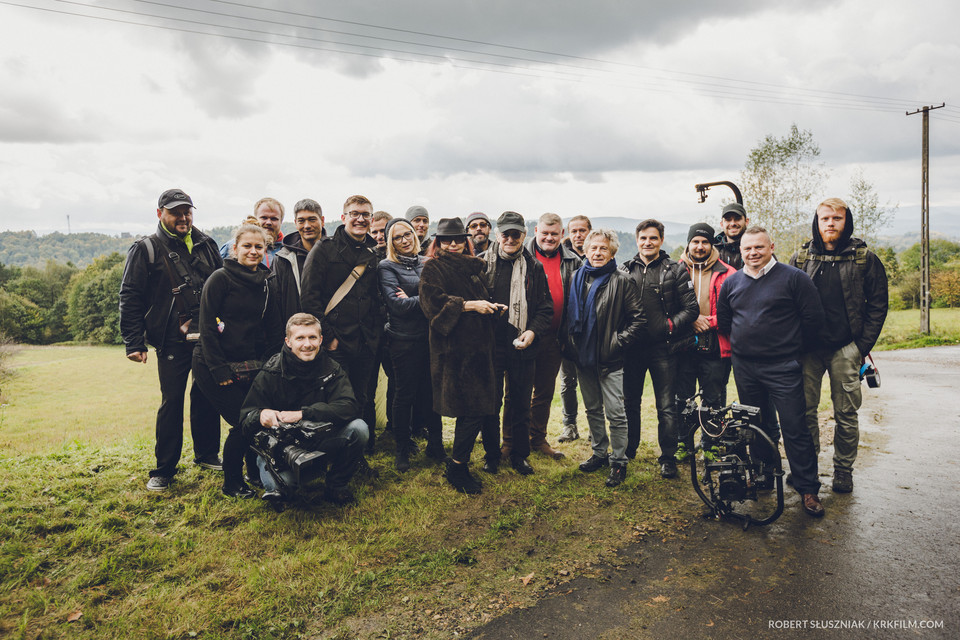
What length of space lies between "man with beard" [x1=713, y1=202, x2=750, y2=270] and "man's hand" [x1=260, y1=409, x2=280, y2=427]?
498 centimetres

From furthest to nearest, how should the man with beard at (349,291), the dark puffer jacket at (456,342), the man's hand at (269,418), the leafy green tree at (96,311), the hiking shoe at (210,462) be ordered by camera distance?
1. the leafy green tree at (96,311)
2. the hiking shoe at (210,462)
3. the man with beard at (349,291)
4. the dark puffer jacket at (456,342)
5. the man's hand at (269,418)

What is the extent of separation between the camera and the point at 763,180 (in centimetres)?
2828

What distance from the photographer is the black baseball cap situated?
Result: 4738 millimetres

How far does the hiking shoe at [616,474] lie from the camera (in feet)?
17.1

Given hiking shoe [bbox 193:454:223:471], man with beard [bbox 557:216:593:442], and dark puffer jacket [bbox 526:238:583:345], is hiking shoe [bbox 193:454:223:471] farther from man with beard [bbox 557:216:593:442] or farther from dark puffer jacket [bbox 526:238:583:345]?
man with beard [bbox 557:216:593:442]

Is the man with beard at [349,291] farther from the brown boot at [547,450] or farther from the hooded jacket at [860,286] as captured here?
the hooded jacket at [860,286]

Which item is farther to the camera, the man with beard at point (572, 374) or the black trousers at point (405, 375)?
the man with beard at point (572, 374)

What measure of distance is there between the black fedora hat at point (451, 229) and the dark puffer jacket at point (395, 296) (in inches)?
22.0

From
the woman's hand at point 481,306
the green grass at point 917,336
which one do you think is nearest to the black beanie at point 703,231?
the woman's hand at point 481,306

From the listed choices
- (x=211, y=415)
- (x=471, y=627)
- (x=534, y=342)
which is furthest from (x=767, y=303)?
(x=211, y=415)

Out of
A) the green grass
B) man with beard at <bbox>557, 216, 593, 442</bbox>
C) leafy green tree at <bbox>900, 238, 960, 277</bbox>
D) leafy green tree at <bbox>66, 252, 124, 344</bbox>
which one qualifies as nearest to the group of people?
man with beard at <bbox>557, 216, 593, 442</bbox>

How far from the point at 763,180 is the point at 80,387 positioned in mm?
44552

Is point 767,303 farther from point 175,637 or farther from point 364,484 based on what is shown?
point 175,637

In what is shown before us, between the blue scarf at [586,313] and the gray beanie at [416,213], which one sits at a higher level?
the gray beanie at [416,213]
